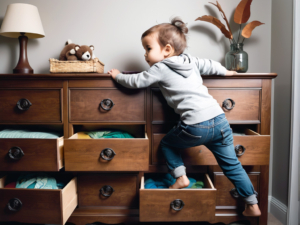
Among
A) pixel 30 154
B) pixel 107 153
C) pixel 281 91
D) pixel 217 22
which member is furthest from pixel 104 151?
pixel 281 91

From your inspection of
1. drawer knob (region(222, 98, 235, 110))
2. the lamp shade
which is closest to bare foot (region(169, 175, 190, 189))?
drawer knob (region(222, 98, 235, 110))

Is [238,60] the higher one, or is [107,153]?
[238,60]

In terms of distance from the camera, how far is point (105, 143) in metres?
1.17

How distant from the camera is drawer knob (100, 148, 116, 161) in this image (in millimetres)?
1163

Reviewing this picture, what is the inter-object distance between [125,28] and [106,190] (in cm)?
119

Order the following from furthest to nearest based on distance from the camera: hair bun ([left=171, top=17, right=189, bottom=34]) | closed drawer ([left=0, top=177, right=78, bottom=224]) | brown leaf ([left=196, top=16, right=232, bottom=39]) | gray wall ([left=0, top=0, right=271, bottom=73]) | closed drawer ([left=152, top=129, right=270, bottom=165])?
gray wall ([left=0, top=0, right=271, bottom=73]) < brown leaf ([left=196, top=16, right=232, bottom=39]) < hair bun ([left=171, top=17, right=189, bottom=34]) < closed drawer ([left=152, top=129, right=270, bottom=165]) < closed drawer ([left=0, top=177, right=78, bottom=224])

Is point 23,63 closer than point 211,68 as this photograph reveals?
No

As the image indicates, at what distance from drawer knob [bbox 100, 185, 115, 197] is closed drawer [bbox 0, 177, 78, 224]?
217 mm

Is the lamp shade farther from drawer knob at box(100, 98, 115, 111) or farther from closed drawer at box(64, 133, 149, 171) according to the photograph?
closed drawer at box(64, 133, 149, 171)

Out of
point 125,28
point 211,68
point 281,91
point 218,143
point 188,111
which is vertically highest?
point 125,28

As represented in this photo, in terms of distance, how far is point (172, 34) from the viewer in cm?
127

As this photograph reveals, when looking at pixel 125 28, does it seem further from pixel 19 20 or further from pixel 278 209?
pixel 278 209

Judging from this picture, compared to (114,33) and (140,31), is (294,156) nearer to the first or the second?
(140,31)

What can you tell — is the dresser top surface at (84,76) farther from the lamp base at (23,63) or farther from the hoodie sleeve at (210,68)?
the lamp base at (23,63)
